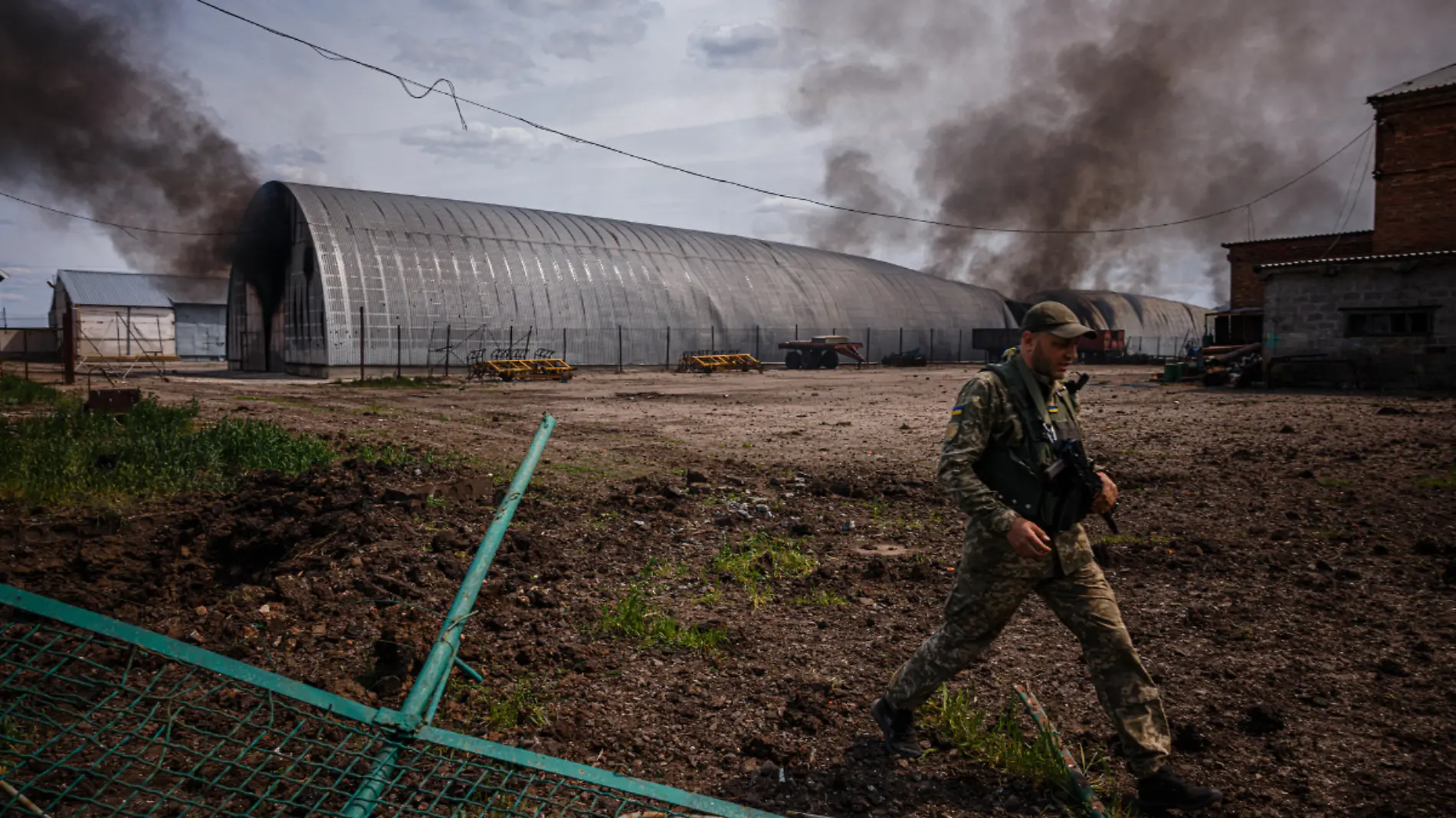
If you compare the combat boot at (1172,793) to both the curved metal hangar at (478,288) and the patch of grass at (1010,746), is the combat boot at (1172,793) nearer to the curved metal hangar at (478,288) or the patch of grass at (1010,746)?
the patch of grass at (1010,746)

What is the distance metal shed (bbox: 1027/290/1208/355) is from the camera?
51.1 m

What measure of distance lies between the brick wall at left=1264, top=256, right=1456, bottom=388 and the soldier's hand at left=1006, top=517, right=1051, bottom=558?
22.0 meters

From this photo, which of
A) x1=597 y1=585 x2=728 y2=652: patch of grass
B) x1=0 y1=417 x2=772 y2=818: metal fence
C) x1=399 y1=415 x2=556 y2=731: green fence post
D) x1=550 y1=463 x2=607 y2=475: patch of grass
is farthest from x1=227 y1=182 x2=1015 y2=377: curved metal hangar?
x1=399 y1=415 x2=556 y2=731: green fence post

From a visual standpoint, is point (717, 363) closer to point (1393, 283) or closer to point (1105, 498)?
point (1393, 283)

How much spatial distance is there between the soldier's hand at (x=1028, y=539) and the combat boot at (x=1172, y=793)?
33.9 inches

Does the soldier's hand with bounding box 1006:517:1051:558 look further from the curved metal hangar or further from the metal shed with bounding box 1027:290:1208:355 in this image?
the metal shed with bounding box 1027:290:1208:355

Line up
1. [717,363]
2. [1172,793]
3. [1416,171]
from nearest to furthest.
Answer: [1172,793], [1416,171], [717,363]

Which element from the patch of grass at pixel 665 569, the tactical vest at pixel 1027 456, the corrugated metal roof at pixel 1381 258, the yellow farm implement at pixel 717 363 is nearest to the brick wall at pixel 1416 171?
the corrugated metal roof at pixel 1381 258

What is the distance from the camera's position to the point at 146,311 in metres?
48.3

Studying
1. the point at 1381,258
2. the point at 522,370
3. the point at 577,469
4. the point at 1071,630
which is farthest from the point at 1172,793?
the point at 522,370

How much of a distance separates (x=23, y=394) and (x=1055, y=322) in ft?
56.7

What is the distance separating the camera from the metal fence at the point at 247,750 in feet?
6.62

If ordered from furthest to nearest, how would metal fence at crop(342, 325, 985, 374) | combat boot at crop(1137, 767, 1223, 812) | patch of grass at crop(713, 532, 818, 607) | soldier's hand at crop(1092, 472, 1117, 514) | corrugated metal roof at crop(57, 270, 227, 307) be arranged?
corrugated metal roof at crop(57, 270, 227, 307) → metal fence at crop(342, 325, 985, 374) → patch of grass at crop(713, 532, 818, 607) → soldier's hand at crop(1092, 472, 1117, 514) → combat boot at crop(1137, 767, 1223, 812)

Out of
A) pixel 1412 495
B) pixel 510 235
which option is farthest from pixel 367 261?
pixel 1412 495
